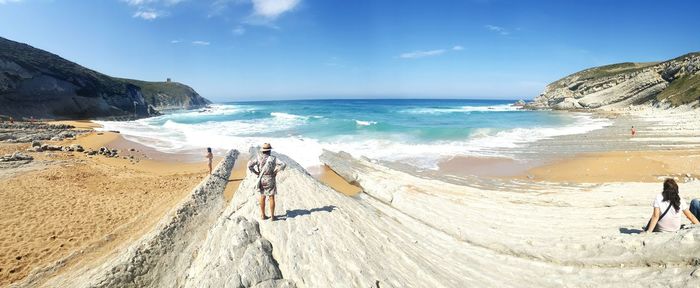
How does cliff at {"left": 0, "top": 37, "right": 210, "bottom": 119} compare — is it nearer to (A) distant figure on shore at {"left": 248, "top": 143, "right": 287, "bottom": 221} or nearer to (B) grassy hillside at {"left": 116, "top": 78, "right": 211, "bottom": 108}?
(B) grassy hillside at {"left": 116, "top": 78, "right": 211, "bottom": 108}

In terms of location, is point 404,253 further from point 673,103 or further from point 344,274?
point 673,103

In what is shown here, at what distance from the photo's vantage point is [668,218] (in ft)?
16.4

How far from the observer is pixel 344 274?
15.4 ft

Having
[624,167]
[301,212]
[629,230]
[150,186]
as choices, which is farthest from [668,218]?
[150,186]

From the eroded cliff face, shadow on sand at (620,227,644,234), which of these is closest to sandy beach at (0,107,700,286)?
shadow on sand at (620,227,644,234)

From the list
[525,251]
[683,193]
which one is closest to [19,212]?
[525,251]

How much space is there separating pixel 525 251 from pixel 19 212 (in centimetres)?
1234

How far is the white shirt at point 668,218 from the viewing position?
16.1 feet

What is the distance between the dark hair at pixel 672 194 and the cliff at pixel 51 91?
57.3 meters

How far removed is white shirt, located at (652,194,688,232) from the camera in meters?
4.92

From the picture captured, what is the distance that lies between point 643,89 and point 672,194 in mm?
72287

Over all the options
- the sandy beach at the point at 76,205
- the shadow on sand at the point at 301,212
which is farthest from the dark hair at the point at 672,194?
the sandy beach at the point at 76,205

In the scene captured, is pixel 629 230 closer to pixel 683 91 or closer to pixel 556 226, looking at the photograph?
pixel 556 226

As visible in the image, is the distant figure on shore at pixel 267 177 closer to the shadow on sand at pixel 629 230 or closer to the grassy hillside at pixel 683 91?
the shadow on sand at pixel 629 230
